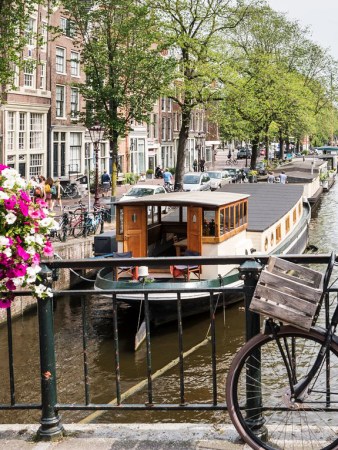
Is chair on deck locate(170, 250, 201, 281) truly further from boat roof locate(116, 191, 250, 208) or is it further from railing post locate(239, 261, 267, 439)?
railing post locate(239, 261, 267, 439)

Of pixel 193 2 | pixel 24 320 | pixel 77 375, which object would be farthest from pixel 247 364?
pixel 193 2

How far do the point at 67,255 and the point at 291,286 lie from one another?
15.5 metres

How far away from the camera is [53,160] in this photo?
36.2 meters

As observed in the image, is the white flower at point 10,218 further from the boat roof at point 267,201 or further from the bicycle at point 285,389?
the boat roof at point 267,201

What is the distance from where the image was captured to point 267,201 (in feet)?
72.8

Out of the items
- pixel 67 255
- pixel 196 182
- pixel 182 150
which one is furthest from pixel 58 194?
pixel 196 182

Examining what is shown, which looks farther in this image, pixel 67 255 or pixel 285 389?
pixel 67 255

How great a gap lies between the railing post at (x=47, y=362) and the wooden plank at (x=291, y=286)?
1.31 m

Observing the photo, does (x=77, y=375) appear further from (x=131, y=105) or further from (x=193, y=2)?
(x=193, y=2)

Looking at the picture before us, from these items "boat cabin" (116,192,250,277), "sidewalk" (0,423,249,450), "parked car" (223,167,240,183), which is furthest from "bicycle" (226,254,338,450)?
"parked car" (223,167,240,183)

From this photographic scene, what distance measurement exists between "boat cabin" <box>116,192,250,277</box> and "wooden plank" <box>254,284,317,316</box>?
37.9 ft

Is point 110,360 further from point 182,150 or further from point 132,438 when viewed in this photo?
point 182,150

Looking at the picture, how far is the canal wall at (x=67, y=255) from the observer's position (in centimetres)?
1587

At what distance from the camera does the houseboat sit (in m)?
14.2
